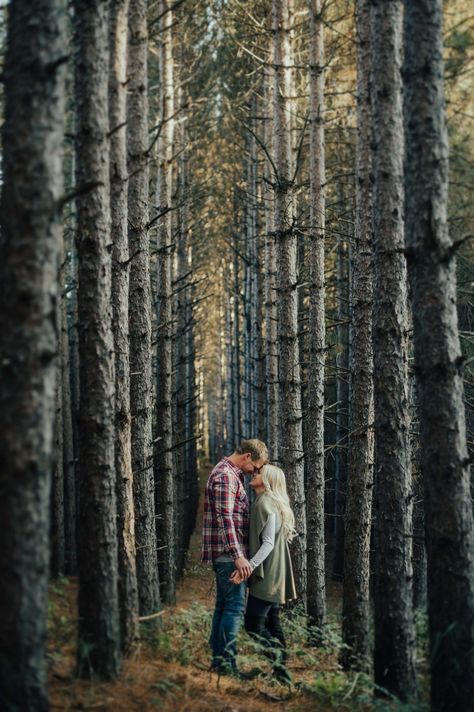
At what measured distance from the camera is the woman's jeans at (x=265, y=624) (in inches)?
267

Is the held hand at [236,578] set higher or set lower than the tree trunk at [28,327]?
lower

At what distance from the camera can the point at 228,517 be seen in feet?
21.8

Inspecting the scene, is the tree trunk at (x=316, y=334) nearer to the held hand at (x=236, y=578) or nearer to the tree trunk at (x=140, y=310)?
the tree trunk at (x=140, y=310)

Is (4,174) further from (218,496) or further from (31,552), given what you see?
(218,496)

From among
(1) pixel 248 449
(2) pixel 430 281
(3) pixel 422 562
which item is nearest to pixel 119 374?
(1) pixel 248 449

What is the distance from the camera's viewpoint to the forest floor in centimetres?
479

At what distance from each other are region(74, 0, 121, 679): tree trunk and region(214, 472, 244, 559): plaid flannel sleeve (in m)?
1.57

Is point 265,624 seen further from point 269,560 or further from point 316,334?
point 316,334

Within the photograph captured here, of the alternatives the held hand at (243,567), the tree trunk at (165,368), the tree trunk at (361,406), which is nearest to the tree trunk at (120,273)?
the held hand at (243,567)

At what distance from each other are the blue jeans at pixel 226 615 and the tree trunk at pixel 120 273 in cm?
82

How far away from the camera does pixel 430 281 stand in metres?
5.22

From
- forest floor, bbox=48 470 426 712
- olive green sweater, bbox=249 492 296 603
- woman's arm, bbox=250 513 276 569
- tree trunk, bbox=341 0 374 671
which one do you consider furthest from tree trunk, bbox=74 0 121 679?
tree trunk, bbox=341 0 374 671

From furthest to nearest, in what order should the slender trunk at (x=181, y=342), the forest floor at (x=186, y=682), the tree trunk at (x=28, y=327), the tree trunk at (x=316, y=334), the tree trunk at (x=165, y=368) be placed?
the slender trunk at (x=181, y=342), the tree trunk at (x=165, y=368), the tree trunk at (x=316, y=334), the forest floor at (x=186, y=682), the tree trunk at (x=28, y=327)

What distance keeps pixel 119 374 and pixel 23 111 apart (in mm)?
3357
